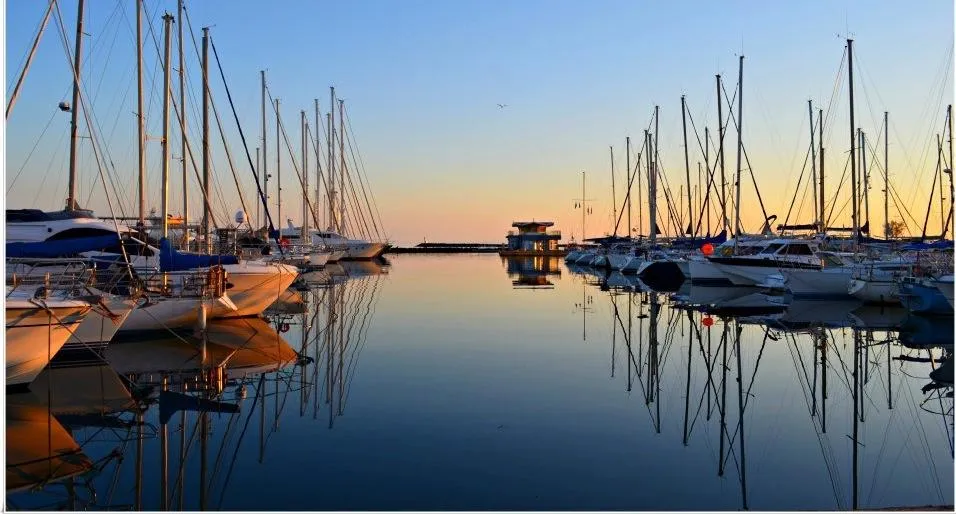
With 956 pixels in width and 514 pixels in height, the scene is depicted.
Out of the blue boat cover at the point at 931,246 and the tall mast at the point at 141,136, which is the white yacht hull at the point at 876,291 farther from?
the tall mast at the point at 141,136

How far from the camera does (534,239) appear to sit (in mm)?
123500

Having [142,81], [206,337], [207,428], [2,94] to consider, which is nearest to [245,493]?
[207,428]

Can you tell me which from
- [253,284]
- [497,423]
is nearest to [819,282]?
[253,284]

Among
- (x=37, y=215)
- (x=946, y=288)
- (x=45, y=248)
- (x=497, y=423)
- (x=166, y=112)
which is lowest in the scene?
(x=497, y=423)

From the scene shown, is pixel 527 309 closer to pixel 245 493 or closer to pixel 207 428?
pixel 207 428

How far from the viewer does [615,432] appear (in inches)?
473

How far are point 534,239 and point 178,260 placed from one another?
103 m

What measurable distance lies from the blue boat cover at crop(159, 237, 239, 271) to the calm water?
184 cm

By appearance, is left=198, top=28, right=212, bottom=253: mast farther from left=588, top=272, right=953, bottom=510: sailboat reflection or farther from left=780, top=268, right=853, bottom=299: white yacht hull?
left=780, top=268, right=853, bottom=299: white yacht hull

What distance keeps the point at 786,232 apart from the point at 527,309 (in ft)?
92.5

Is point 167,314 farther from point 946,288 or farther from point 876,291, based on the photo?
point 876,291

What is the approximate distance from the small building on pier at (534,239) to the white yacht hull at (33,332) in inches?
4256

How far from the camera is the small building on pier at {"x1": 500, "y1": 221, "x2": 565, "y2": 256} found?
123125 millimetres

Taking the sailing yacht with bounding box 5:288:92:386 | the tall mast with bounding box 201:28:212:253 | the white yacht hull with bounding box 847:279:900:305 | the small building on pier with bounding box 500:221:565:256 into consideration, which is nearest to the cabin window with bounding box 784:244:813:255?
the white yacht hull with bounding box 847:279:900:305
